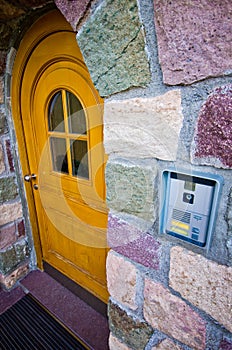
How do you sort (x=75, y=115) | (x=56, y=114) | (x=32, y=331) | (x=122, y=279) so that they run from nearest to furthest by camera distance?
(x=122, y=279) < (x=75, y=115) < (x=56, y=114) < (x=32, y=331)

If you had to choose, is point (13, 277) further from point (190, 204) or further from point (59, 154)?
point (190, 204)

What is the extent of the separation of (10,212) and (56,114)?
86 cm

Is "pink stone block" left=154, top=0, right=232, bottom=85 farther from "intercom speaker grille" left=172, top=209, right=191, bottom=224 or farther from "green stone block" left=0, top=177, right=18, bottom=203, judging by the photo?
"green stone block" left=0, top=177, right=18, bottom=203

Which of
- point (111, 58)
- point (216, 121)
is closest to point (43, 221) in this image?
point (111, 58)

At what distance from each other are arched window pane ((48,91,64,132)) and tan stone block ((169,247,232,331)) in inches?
40.3

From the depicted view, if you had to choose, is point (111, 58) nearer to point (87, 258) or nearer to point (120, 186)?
point (120, 186)

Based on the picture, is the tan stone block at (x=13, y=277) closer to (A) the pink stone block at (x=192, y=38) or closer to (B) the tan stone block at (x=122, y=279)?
(B) the tan stone block at (x=122, y=279)

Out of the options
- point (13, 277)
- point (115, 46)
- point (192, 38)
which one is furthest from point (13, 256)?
point (192, 38)

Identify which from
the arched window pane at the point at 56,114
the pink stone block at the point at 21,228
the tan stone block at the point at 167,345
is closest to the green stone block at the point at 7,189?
the pink stone block at the point at 21,228

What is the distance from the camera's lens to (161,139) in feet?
1.92

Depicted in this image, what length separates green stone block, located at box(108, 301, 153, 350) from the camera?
825 millimetres

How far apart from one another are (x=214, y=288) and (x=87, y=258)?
1124mm

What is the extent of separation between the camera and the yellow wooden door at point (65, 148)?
1167 millimetres

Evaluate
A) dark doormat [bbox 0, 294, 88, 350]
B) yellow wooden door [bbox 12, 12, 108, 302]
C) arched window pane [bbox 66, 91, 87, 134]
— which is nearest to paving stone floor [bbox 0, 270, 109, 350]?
dark doormat [bbox 0, 294, 88, 350]
